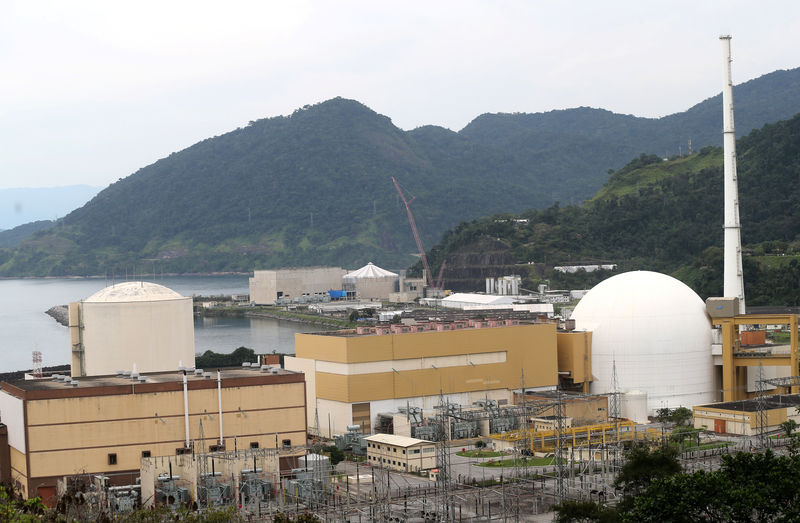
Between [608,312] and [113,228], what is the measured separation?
440 ft

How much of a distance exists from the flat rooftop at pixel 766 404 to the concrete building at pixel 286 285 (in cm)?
6429

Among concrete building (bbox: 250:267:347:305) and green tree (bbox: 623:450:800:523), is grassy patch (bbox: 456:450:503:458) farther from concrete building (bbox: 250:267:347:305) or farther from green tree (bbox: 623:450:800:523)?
concrete building (bbox: 250:267:347:305)

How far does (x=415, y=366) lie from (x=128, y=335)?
811 cm

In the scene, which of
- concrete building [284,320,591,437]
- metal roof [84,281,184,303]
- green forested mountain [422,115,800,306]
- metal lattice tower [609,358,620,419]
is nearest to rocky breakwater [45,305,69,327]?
green forested mountain [422,115,800,306]

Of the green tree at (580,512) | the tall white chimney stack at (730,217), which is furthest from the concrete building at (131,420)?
the tall white chimney stack at (730,217)

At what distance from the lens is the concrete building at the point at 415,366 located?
2923 centimetres

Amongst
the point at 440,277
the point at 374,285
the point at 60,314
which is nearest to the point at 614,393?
the point at 374,285

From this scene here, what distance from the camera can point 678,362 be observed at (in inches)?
1288

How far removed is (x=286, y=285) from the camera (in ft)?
304

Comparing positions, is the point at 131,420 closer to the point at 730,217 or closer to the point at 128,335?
the point at 128,335

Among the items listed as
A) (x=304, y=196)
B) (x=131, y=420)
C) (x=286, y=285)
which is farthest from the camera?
(x=304, y=196)

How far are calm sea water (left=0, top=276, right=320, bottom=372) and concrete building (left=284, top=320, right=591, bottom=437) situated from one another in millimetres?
26237

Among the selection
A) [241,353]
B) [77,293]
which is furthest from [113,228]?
[241,353]

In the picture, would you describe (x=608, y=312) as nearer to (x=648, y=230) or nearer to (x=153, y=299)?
(x=153, y=299)
